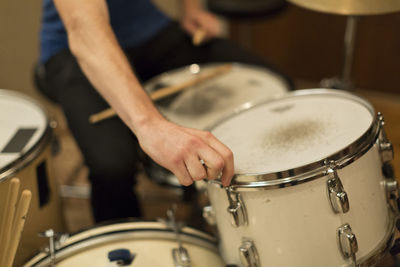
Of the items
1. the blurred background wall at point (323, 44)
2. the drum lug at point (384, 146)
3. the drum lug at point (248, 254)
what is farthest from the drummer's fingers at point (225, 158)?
the blurred background wall at point (323, 44)

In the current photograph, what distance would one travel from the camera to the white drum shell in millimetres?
823

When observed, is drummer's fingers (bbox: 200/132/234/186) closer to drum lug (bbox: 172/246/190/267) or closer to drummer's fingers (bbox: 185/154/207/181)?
drummer's fingers (bbox: 185/154/207/181)

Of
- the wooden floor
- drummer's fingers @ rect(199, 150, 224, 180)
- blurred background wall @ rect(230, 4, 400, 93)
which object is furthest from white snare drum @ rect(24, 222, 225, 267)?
blurred background wall @ rect(230, 4, 400, 93)

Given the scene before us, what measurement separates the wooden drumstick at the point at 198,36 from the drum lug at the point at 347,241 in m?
0.82

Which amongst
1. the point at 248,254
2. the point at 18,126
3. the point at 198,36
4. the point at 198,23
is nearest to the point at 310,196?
the point at 248,254

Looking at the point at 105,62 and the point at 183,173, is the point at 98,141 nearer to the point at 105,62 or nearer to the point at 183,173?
the point at 105,62

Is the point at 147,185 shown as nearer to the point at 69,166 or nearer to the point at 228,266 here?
the point at 69,166

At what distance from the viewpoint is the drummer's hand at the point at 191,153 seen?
808mm

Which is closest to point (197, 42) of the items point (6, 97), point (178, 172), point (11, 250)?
point (6, 97)

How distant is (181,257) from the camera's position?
2.99 ft

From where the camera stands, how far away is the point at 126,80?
0.96 meters

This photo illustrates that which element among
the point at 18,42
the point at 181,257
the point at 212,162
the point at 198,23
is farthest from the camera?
the point at 18,42

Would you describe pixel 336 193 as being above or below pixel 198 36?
below

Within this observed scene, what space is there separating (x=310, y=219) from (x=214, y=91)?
629 millimetres
